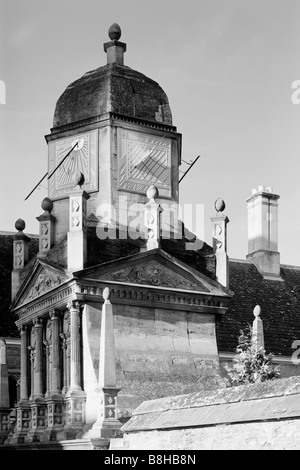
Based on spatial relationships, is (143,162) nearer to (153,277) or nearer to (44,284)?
(153,277)

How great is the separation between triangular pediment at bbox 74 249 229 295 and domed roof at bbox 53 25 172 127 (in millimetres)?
3754

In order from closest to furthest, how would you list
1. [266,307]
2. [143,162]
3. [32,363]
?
1. [32,363]
2. [143,162]
3. [266,307]

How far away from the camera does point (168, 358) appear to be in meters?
20.7

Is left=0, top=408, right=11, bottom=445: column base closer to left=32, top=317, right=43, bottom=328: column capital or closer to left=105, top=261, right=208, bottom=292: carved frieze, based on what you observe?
left=32, top=317, right=43, bottom=328: column capital

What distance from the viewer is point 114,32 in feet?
77.5

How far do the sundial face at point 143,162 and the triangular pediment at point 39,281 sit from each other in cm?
260

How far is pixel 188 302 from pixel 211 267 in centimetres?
132

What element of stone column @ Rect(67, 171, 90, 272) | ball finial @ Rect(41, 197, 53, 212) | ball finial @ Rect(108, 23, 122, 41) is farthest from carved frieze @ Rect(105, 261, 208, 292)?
ball finial @ Rect(108, 23, 122, 41)

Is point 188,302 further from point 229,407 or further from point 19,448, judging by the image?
point 229,407

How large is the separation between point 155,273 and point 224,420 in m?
9.07

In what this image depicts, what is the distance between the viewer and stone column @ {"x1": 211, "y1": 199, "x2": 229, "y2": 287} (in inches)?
872

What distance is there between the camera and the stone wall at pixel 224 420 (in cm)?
1097

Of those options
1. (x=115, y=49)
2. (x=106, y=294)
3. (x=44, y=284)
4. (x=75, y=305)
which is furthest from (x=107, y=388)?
(x=115, y=49)

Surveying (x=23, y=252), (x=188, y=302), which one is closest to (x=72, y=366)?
(x=188, y=302)
